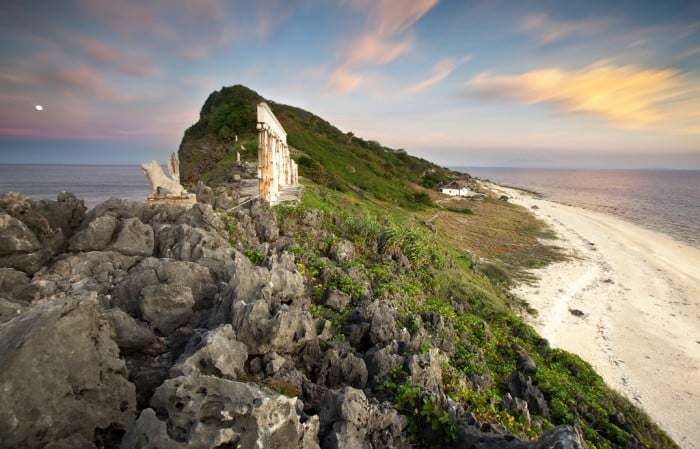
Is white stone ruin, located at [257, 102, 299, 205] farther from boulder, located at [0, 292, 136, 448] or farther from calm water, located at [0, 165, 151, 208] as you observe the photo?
boulder, located at [0, 292, 136, 448]

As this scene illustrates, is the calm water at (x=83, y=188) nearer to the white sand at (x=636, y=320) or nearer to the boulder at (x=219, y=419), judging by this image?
the boulder at (x=219, y=419)

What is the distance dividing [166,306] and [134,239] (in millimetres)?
3542

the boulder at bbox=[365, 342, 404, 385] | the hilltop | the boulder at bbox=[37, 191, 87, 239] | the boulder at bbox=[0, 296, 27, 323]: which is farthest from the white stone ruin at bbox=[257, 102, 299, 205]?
the boulder at bbox=[0, 296, 27, 323]

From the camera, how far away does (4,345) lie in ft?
13.2

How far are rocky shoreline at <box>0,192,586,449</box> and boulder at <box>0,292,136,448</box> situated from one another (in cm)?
1

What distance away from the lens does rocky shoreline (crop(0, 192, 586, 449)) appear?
4141mm

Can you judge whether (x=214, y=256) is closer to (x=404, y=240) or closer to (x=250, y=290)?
(x=250, y=290)

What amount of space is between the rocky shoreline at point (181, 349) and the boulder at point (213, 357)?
0.02 meters

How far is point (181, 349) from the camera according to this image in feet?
21.5

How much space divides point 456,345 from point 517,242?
117 feet

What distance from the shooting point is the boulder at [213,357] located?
17.1 feet

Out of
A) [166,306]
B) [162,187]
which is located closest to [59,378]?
[166,306]

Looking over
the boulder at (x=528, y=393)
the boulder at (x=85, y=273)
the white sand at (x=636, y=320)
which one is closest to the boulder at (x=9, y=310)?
the boulder at (x=85, y=273)

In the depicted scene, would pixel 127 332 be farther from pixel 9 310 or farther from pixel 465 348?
pixel 465 348
